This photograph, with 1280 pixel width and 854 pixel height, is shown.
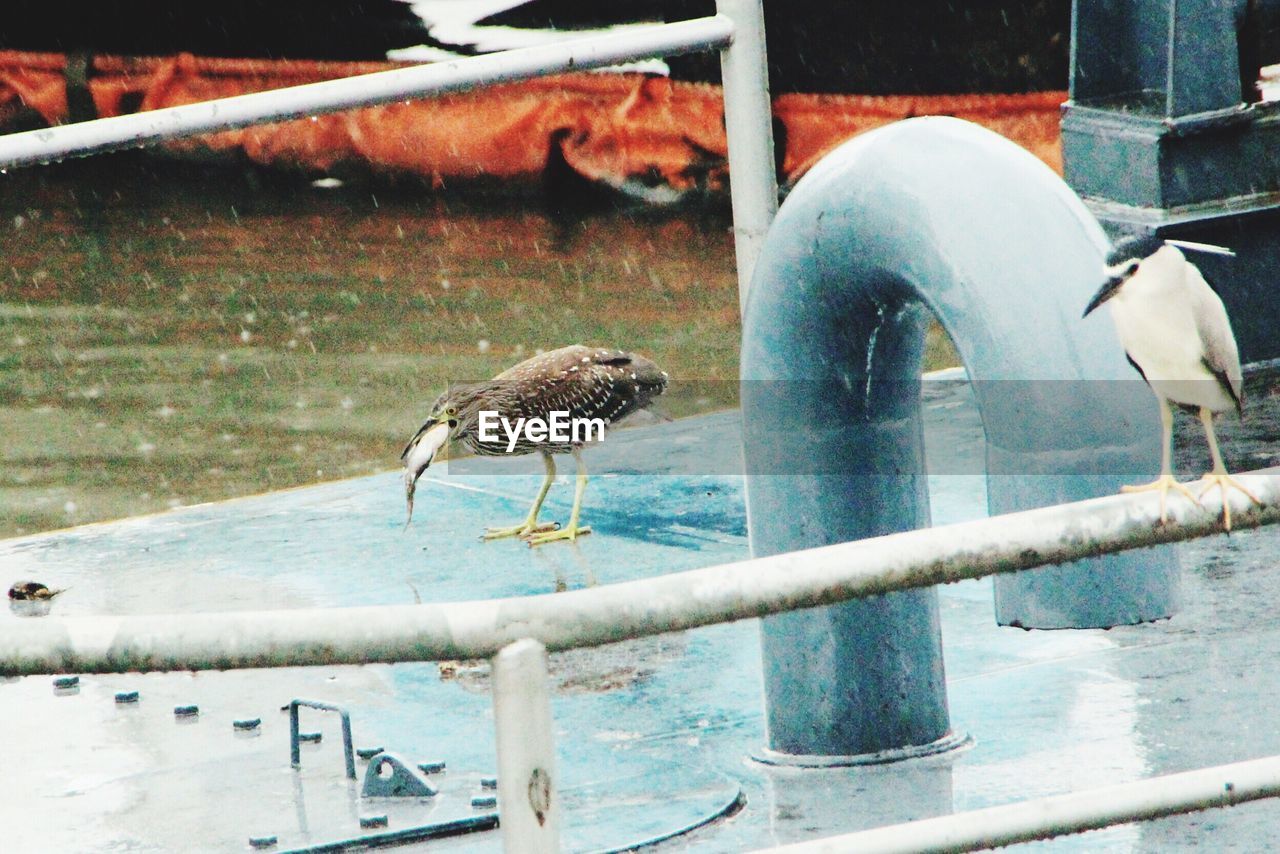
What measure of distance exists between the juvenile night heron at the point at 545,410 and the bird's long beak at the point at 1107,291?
3.14m

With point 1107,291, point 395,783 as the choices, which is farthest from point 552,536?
point 1107,291

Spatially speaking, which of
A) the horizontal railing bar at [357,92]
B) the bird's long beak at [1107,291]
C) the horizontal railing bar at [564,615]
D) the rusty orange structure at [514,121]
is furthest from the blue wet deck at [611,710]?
the rusty orange structure at [514,121]

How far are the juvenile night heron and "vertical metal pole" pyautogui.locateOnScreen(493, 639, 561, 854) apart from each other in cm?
419

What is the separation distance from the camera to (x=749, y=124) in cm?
407

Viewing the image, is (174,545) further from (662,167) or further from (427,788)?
(662,167)

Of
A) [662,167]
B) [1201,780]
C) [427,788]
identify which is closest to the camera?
[1201,780]

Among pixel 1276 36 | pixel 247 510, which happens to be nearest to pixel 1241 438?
pixel 247 510

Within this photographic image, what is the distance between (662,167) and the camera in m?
16.2

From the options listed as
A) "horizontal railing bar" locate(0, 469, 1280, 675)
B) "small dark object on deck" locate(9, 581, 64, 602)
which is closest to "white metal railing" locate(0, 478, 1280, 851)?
"horizontal railing bar" locate(0, 469, 1280, 675)

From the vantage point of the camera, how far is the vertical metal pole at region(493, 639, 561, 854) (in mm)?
1742

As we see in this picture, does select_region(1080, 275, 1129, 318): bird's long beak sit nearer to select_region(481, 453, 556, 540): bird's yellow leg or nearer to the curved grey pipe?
the curved grey pipe

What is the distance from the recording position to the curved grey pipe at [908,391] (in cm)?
297

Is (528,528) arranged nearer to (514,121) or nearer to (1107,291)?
(1107,291)

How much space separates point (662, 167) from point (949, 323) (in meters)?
13.1
